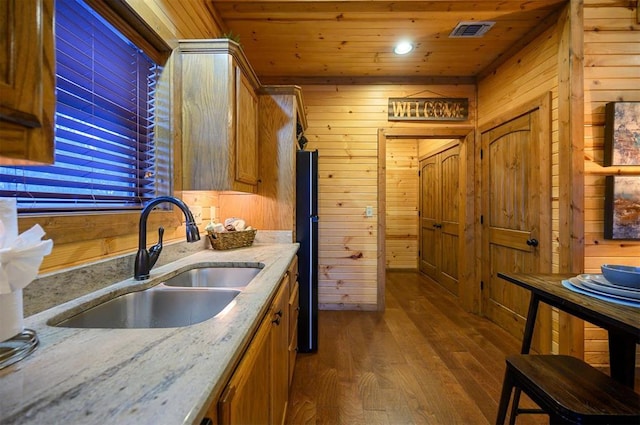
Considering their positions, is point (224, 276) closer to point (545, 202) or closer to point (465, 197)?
point (545, 202)

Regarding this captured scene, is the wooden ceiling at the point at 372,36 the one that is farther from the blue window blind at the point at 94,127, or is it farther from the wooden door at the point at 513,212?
the blue window blind at the point at 94,127

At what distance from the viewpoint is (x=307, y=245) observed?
7.82 feet

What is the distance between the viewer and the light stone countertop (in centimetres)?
44

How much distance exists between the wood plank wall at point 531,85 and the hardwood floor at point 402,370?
A: 71cm

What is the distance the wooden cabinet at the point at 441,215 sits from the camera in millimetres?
3857

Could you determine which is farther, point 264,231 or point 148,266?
point 264,231

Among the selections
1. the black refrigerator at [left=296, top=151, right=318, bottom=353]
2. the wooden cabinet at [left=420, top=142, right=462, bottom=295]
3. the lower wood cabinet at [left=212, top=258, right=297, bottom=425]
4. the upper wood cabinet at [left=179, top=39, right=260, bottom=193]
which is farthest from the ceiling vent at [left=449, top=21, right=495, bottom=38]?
the lower wood cabinet at [left=212, top=258, right=297, bottom=425]

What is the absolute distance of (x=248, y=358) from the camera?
0.80 m

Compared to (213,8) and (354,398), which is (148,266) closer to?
(354,398)

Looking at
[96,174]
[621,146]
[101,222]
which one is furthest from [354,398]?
[621,146]

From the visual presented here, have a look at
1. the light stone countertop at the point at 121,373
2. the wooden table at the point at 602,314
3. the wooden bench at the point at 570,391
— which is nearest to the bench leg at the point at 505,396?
the wooden bench at the point at 570,391

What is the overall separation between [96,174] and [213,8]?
1.82 m

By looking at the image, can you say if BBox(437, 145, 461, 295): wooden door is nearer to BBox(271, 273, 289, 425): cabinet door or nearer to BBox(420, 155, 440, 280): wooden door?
BBox(420, 155, 440, 280): wooden door

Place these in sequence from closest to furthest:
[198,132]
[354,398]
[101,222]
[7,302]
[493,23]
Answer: [7,302]
[101,222]
[198,132]
[354,398]
[493,23]
